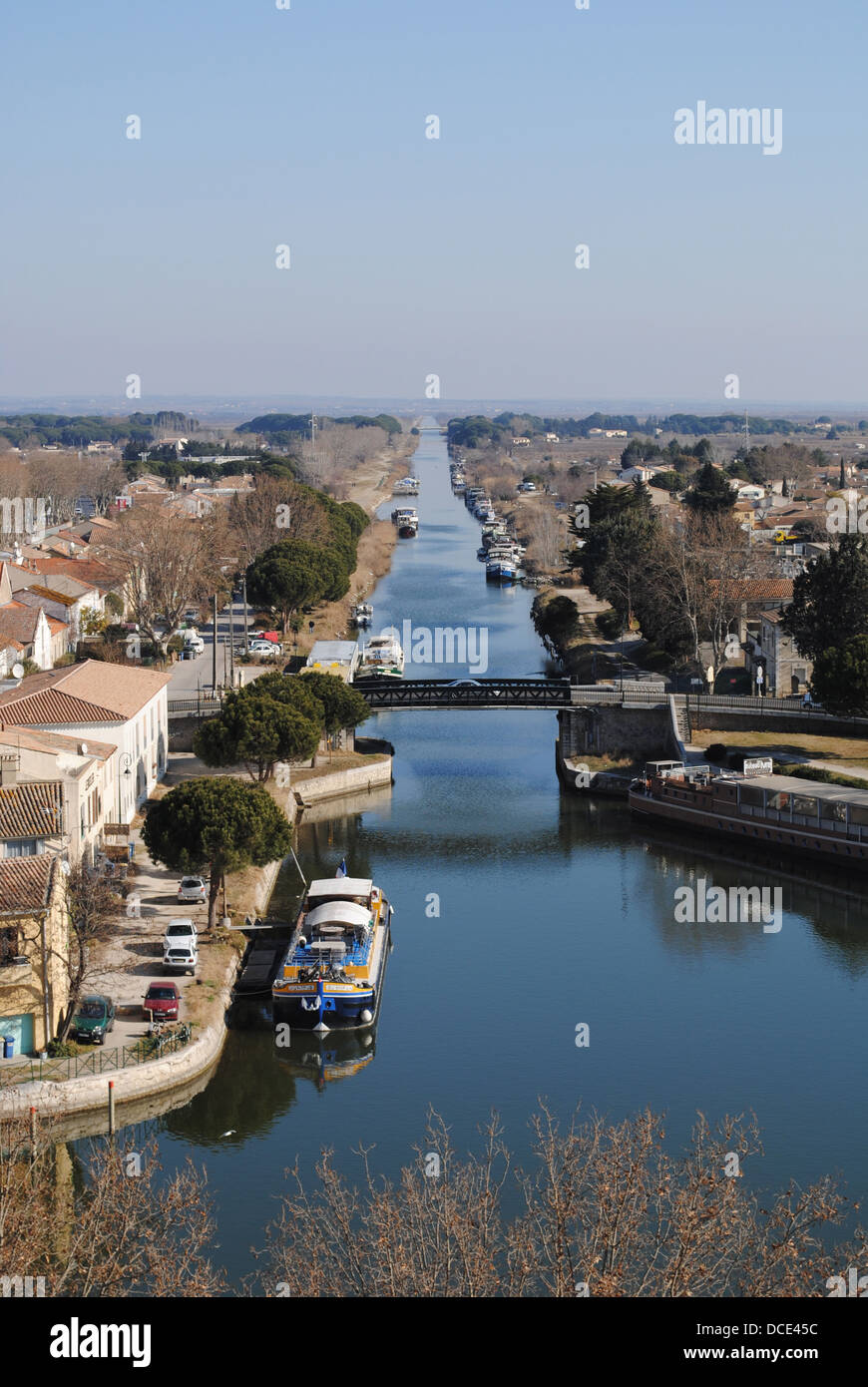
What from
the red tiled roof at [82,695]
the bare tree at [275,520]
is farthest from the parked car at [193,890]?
the bare tree at [275,520]

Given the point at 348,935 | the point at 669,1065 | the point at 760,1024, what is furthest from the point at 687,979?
the point at 348,935

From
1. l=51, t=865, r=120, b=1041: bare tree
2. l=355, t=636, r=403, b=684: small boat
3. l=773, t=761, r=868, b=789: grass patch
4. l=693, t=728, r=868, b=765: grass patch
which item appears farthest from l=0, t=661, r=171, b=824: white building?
l=773, t=761, r=868, b=789: grass patch

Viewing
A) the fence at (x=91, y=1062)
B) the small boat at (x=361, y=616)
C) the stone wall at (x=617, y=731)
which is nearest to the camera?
the fence at (x=91, y=1062)

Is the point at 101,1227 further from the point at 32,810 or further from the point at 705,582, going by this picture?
the point at 705,582

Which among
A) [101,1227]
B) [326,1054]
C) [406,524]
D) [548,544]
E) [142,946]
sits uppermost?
[406,524]

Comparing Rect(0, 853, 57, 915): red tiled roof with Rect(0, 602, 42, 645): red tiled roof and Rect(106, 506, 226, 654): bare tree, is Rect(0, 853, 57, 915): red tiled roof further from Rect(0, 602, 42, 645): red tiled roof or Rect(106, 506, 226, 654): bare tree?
Rect(106, 506, 226, 654): bare tree

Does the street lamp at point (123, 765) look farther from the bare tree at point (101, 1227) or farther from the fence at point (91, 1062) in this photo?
the bare tree at point (101, 1227)

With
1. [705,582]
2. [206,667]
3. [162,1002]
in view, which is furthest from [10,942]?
[705,582]

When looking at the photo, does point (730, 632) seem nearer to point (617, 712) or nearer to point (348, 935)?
point (617, 712)
